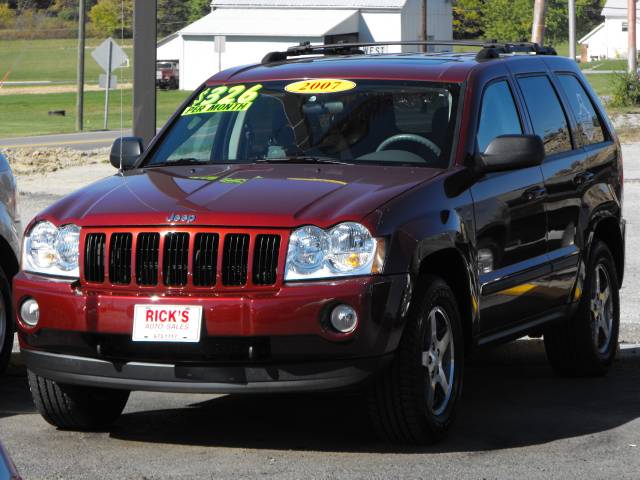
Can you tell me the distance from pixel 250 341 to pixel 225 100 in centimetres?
214

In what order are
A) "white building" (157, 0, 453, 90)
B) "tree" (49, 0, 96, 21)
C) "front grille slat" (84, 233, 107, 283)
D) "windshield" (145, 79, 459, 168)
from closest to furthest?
1. "front grille slat" (84, 233, 107, 283)
2. "windshield" (145, 79, 459, 168)
3. "tree" (49, 0, 96, 21)
4. "white building" (157, 0, 453, 90)

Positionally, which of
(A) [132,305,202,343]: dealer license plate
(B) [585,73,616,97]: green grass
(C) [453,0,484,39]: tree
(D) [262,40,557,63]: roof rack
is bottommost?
(A) [132,305,202,343]: dealer license plate

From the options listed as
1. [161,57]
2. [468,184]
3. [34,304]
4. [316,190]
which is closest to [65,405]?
[34,304]

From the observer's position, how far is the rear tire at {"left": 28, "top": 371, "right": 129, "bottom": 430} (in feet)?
22.0

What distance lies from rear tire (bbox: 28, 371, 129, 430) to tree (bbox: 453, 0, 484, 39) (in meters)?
110

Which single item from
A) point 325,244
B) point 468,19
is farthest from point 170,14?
point 325,244

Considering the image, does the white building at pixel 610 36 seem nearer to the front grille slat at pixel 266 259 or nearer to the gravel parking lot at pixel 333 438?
the gravel parking lot at pixel 333 438

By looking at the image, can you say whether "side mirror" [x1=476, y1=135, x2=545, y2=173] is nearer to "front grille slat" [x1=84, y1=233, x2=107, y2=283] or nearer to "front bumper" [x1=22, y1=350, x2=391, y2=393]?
"front bumper" [x1=22, y1=350, x2=391, y2=393]

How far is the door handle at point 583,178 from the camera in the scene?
8.23 metres

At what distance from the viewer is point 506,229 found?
287 inches

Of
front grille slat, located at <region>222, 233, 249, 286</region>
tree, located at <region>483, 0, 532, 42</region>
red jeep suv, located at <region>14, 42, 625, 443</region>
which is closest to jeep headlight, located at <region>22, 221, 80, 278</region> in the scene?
red jeep suv, located at <region>14, 42, 625, 443</region>

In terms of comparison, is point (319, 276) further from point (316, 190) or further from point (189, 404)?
point (189, 404)

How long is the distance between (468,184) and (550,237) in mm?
1048

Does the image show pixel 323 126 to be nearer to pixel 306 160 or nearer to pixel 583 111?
pixel 306 160
